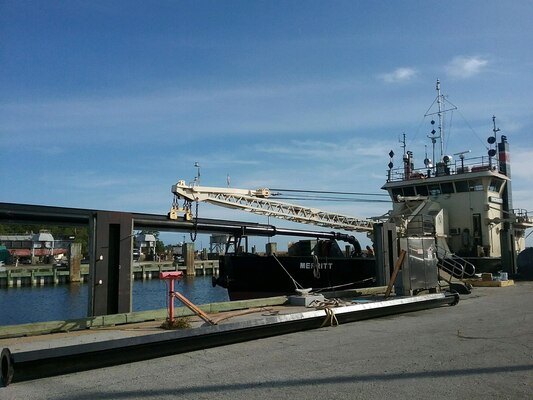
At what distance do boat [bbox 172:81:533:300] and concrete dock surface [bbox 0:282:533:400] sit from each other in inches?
302

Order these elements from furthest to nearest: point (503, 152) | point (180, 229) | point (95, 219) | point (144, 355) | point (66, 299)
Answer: point (66, 299), point (503, 152), point (180, 229), point (95, 219), point (144, 355)

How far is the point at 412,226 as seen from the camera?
48.7ft

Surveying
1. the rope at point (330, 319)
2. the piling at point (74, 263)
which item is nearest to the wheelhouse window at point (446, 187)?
the rope at point (330, 319)

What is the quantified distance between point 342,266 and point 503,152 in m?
14.0

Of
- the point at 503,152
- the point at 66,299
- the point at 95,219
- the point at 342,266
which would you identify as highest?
the point at 503,152

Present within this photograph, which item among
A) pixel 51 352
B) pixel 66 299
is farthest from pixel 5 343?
pixel 66 299

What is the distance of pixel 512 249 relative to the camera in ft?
67.5

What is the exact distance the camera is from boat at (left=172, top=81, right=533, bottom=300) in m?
18.0

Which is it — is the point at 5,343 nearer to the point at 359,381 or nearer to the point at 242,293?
the point at 359,381

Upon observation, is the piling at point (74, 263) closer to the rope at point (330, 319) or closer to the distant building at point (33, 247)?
the distant building at point (33, 247)

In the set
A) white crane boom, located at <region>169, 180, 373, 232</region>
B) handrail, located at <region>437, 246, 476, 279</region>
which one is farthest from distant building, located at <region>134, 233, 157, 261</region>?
handrail, located at <region>437, 246, 476, 279</region>

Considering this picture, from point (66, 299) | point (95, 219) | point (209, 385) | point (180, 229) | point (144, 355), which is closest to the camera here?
point (209, 385)

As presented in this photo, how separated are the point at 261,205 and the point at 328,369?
15.6 m

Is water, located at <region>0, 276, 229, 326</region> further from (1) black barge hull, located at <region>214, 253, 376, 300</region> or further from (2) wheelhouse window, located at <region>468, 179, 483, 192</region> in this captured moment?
(2) wheelhouse window, located at <region>468, 179, 483, 192</region>
